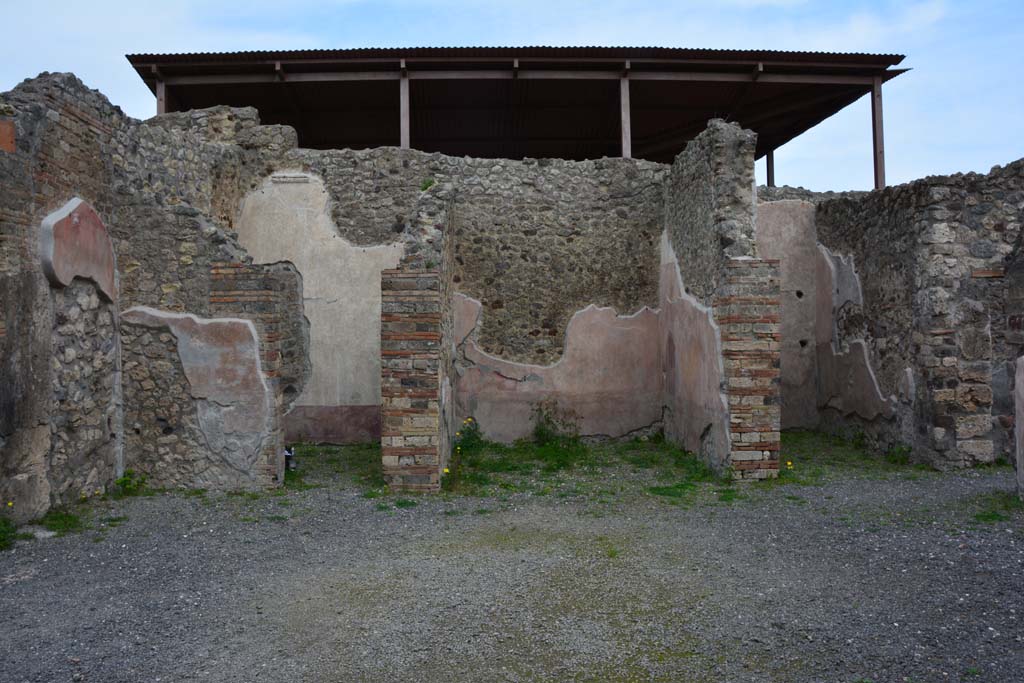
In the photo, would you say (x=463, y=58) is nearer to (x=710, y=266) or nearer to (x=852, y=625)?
(x=710, y=266)

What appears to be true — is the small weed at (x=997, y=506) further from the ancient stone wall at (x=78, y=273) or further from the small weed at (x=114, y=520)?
the small weed at (x=114, y=520)

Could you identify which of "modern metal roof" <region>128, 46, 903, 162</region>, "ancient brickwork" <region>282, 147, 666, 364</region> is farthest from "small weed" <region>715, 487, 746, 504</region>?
"modern metal roof" <region>128, 46, 903, 162</region>

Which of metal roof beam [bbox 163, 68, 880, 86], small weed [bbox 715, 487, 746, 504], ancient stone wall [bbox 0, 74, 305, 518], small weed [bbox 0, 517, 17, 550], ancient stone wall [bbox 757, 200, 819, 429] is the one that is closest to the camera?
small weed [bbox 0, 517, 17, 550]

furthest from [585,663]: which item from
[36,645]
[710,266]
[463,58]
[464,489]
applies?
[463,58]

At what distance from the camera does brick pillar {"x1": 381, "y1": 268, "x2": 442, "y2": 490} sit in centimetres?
609

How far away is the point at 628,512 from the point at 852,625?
224 centimetres

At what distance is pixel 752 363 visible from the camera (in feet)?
20.9

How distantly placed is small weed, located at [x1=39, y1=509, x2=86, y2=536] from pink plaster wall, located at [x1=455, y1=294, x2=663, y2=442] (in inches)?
162

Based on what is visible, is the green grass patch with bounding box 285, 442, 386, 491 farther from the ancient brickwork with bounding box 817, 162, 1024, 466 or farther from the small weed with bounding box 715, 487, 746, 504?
the ancient brickwork with bounding box 817, 162, 1024, 466

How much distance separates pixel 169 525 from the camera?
204 inches

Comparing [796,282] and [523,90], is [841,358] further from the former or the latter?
[523,90]

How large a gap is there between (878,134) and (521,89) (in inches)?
224

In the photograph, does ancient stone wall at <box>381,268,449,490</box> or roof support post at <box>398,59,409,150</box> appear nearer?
ancient stone wall at <box>381,268,449,490</box>

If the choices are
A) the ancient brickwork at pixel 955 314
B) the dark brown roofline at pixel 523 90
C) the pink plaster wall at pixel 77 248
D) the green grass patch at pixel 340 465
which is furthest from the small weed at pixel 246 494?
the ancient brickwork at pixel 955 314
